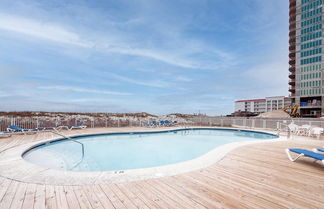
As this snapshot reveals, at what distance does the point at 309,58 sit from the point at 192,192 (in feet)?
137

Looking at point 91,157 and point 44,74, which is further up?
point 44,74

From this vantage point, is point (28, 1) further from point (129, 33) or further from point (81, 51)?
point (129, 33)

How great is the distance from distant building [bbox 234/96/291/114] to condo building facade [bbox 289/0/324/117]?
2707 centimetres

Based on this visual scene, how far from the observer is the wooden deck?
7.07ft

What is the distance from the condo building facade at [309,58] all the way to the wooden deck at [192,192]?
36537 mm

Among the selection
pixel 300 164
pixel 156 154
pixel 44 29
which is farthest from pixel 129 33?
pixel 300 164

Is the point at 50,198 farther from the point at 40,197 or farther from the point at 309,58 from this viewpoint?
the point at 309,58

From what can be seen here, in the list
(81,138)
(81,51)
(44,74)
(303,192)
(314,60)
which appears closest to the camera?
(303,192)

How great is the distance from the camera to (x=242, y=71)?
29125mm

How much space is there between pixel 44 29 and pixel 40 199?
31.1ft

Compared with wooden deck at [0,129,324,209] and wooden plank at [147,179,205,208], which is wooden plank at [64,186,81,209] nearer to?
wooden deck at [0,129,324,209]

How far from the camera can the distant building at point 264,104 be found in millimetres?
64688

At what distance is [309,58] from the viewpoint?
32.1 metres

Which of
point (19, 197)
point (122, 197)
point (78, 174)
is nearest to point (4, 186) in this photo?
point (19, 197)
